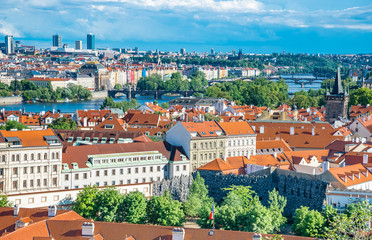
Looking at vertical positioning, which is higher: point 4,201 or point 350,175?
point 350,175

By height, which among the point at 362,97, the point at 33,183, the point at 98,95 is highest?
the point at 362,97

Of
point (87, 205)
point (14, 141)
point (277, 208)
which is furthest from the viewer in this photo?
point (14, 141)

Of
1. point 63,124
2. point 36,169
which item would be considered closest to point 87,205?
point 36,169

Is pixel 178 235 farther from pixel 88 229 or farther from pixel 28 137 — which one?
pixel 28 137

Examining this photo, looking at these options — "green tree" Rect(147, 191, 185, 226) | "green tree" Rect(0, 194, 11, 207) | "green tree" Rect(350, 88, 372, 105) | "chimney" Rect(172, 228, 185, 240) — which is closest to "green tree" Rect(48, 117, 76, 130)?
"green tree" Rect(0, 194, 11, 207)

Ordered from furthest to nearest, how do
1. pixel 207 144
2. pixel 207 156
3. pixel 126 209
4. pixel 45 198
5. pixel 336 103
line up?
pixel 336 103 < pixel 207 144 < pixel 207 156 < pixel 45 198 < pixel 126 209

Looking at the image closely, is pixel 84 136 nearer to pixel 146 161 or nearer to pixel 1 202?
pixel 146 161

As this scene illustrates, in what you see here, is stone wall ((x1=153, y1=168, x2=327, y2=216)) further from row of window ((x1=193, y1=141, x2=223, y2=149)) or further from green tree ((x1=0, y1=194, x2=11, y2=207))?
green tree ((x1=0, y1=194, x2=11, y2=207))
